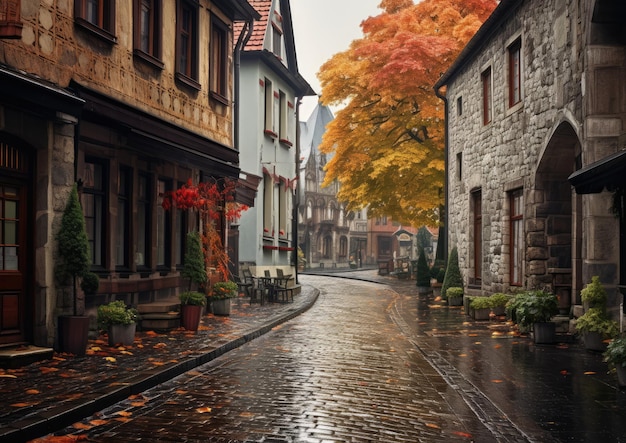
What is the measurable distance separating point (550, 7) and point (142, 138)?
8.13 m

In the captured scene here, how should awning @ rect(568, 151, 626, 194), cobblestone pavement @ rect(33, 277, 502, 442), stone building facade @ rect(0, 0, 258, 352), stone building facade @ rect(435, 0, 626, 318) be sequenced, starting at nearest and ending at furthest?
cobblestone pavement @ rect(33, 277, 502, 442), awning @ rect(568, 151, 626, 194), stone building facade @ rect(0, 0, 258, 352), stone building facade @ rect(435, 0, 626, 318)

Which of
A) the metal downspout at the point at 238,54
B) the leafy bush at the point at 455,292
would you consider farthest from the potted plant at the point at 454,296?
the metal downspout at the point at 238,54

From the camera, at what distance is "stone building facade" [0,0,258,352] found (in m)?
10.4

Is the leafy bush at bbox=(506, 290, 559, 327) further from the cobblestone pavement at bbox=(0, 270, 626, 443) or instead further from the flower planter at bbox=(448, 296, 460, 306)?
the flower planter at bbox=(448, 296, 460, 306)

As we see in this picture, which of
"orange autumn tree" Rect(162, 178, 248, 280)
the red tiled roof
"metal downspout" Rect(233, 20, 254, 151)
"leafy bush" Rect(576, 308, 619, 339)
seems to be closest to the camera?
"leafy bush" Rect(576, 308, 619, 339)

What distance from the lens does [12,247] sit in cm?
1048

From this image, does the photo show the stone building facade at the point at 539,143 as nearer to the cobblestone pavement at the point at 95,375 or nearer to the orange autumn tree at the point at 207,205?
the cobblestone pavement at the point at 95,375

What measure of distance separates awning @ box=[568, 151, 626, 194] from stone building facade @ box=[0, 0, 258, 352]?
699cm

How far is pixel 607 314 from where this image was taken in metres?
12.1

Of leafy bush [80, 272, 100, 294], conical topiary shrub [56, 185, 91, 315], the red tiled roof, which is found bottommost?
leafy bush [80, 272, 100, 294]

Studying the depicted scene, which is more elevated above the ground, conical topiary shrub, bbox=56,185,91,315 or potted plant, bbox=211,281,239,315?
conical topiary shrub, bbox=56,185,91,315

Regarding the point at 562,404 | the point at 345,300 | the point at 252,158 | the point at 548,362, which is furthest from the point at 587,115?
the point at 252,158

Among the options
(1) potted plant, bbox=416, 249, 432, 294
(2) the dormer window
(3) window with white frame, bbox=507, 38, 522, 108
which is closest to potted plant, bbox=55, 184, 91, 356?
(3) window with white frame, bbox=507, 38, 522, 108

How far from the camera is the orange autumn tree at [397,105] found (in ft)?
99.0
